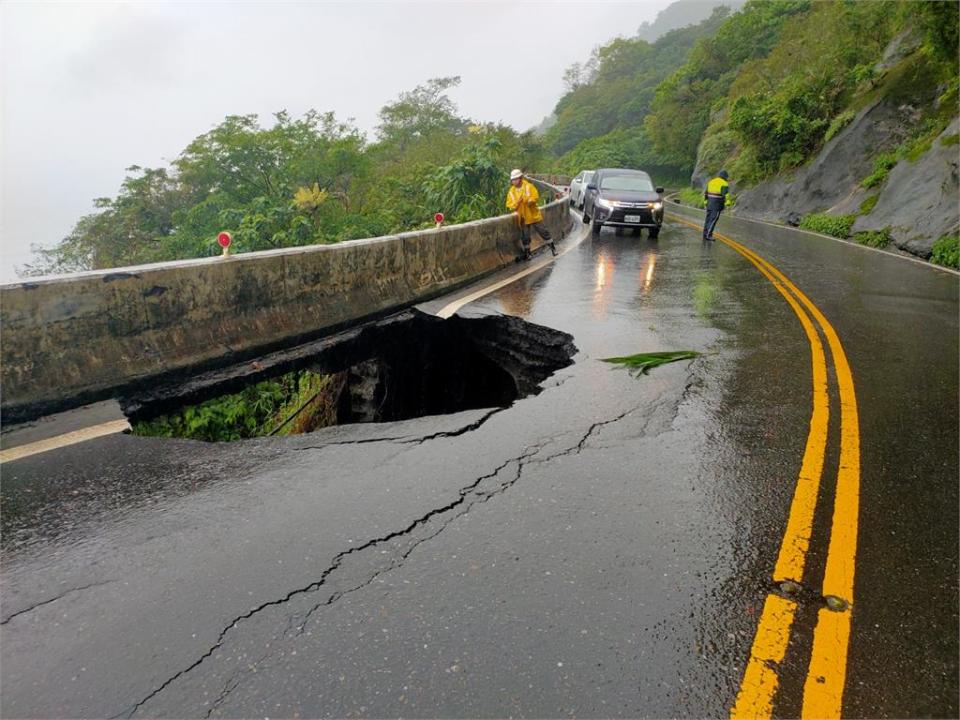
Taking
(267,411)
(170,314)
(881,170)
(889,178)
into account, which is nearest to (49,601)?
(170,314)

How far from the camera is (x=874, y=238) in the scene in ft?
55.5


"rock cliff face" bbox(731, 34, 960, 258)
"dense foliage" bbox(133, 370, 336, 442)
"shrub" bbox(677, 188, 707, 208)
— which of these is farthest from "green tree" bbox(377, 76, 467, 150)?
"dense foliage" bbox(133, 370, 336, 442)

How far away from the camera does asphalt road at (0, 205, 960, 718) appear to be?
91.8 inches

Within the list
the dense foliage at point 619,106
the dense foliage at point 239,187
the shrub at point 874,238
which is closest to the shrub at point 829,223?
the shrub at point 874,238

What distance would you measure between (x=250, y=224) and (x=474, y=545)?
68.4 feet

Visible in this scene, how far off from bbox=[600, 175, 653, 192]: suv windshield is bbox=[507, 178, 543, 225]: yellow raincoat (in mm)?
5931

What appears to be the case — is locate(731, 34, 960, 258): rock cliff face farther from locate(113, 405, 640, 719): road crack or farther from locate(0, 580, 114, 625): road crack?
locate(0, 580, 114, 625): road crack

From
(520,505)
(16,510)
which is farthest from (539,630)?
(16,510)

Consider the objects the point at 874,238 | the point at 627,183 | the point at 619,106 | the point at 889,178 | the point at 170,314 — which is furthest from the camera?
the point at 619,106

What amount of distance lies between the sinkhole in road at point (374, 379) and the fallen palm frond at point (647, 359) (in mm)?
550

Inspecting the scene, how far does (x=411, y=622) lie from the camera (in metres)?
2.65

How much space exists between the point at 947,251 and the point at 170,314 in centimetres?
1468

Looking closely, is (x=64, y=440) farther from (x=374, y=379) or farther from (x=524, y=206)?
(x=524, y=206)

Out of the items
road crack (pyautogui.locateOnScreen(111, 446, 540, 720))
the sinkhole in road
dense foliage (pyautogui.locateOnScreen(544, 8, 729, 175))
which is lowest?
the sinkhole in road
